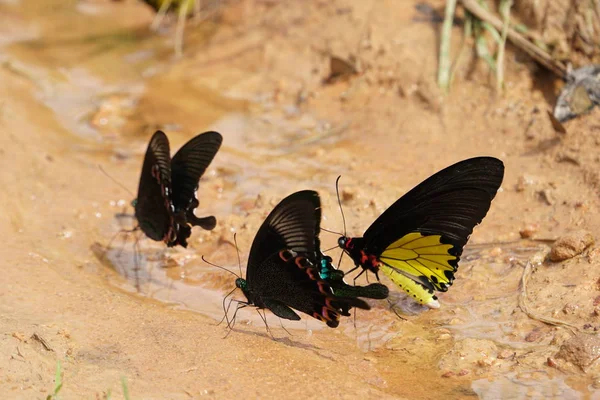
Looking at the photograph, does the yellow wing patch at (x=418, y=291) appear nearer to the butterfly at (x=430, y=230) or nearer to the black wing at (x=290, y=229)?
the butterfly at (x=430, y=230)

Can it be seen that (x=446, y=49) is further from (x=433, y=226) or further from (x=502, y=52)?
(x=433, y=226)

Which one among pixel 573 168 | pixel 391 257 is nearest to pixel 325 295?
pixel 391 257

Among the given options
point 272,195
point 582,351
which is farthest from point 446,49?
point 582,351

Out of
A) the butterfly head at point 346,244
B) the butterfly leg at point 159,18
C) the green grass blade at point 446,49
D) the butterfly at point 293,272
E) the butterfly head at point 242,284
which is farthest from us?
the butterfly leg at point 159,18

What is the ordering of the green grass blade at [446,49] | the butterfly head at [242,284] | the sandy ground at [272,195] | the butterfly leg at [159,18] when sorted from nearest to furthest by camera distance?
the sandy ground at [272,195] → the butterfly head at [242,284] → the green grass blade at [446,49] → the butterfly leg at [159,18]

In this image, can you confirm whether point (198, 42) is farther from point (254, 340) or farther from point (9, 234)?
point (254, 340)

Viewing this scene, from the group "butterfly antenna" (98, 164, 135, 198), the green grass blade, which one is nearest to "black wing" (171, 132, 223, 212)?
"butterfly antenna" (98, 164, 135, 198)

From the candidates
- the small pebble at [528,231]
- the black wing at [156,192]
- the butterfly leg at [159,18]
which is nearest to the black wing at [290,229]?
the black wing at [156,192]
